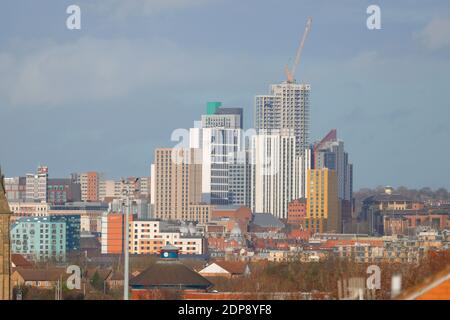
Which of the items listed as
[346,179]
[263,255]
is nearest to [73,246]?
[263,255]

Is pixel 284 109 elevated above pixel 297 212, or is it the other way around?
pixel 284 109

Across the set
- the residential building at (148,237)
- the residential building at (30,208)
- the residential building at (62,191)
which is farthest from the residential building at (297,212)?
the residential building at (148,237)

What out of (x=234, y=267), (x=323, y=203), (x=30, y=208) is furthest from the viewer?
(x=323, y=203)

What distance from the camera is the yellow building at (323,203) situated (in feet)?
453

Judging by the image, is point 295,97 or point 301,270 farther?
point 295,97

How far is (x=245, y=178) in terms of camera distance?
17012cm

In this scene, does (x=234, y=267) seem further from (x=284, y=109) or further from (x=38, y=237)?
(x=284, y=109)

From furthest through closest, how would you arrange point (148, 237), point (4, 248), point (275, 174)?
1. point (275, 174)
2. point (148, 237)
3. point (4, 248)

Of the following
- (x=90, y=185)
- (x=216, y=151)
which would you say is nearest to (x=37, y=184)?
(x=90, y=185)

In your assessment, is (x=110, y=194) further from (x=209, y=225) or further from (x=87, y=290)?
(x=87, y=290)

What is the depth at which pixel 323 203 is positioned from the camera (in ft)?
469

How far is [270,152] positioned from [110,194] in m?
16.2

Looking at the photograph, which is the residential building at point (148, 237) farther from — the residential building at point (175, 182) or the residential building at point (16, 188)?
Answer: the residential building at point (16, 188)

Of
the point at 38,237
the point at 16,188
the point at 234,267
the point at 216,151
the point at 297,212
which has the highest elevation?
the point at 216,151
